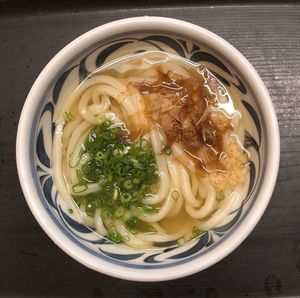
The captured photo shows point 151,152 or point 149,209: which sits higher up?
point 151,152

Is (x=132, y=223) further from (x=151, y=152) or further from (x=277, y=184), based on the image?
(x=277, y=184)

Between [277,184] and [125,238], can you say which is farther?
[277,184]

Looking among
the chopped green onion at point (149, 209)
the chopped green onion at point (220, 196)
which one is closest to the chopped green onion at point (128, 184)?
the chopped green onion at point (149, 209)

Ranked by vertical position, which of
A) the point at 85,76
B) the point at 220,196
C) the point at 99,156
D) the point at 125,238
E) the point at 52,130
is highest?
the point at 85,76

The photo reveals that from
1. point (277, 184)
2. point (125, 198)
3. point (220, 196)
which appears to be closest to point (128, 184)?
point (125, 198)

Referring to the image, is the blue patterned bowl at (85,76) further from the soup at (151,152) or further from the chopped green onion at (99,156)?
the chopped green onion at (99,156)

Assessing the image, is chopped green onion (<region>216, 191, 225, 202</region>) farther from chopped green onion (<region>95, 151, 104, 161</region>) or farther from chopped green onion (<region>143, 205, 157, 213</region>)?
chopped green onion (<region>95, 151, 104, 161</region>)

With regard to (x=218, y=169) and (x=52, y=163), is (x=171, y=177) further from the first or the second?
(x=52, y=163)

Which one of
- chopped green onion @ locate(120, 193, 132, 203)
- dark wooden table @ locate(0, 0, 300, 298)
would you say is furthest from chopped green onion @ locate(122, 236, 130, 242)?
dark wooden table @ locate(0, 0, 300, 298)
